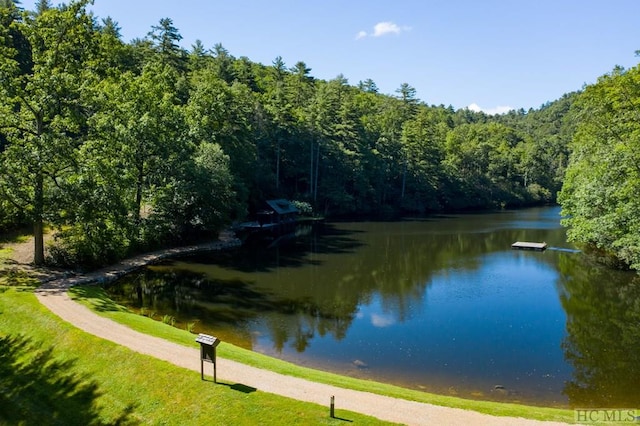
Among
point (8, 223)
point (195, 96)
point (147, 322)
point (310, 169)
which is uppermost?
point (195, 96)

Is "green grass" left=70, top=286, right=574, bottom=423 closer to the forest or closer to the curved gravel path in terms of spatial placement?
the curved gravel path

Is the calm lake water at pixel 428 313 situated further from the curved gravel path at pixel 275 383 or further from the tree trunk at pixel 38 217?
the tree trunk at pixel 38 217

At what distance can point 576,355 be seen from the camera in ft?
62.9

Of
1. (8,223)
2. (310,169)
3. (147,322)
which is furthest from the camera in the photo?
(310,169)

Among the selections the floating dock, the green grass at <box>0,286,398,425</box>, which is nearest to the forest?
the floating dock

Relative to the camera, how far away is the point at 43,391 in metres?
13.2

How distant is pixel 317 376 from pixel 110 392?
591 centimetres

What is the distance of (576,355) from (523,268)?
732 inches

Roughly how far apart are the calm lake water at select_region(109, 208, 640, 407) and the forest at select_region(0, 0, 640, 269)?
4372 millimetres

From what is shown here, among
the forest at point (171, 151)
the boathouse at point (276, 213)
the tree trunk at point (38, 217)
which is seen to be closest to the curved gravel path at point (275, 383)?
the tree trunk at point (38, 217)

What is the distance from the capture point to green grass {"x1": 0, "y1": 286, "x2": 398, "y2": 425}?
37.9ft

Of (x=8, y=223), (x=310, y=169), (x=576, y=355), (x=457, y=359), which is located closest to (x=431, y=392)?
(x=457, y=359)

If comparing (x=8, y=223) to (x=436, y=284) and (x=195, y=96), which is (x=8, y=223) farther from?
(x=436, y=284)

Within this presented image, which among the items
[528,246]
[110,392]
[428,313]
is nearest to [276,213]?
[528,246]
